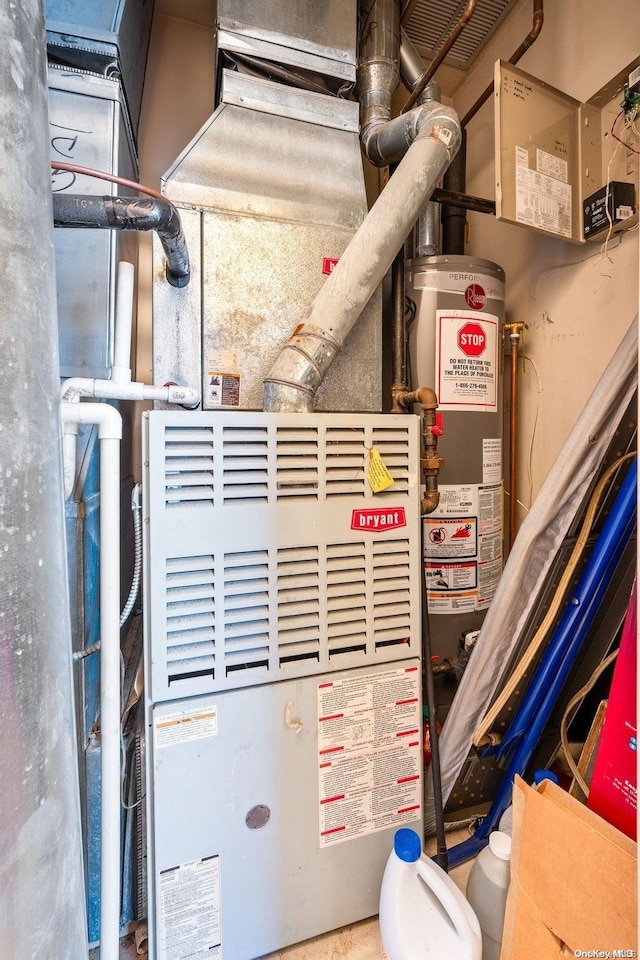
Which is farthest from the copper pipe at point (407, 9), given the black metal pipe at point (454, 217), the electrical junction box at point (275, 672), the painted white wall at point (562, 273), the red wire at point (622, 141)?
the electrical junction box at point (275, 672)

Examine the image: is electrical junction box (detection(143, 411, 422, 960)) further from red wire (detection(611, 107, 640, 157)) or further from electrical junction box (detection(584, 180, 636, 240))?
red wire (detection(611, 107, 640, 157))

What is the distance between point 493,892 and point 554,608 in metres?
0.65

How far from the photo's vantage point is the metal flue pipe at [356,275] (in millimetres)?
1106

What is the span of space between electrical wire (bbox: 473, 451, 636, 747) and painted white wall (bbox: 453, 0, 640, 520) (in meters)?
0.49

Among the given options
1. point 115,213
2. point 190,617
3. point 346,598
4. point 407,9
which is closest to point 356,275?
point 115,213

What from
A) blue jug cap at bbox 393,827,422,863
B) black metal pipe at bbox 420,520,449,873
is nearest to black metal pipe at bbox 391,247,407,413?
black metal pipe at bbox 420,520,449,873

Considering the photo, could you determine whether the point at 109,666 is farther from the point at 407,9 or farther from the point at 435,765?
the point at 407,9

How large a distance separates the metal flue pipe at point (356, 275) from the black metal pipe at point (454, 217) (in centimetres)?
45

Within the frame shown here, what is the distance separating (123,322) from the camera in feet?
3.37

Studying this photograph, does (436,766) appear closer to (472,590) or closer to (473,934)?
(473,934)

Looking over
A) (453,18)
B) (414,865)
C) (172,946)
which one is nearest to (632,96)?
(453,18)

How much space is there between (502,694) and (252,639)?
73 cm

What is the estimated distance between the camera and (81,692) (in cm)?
103

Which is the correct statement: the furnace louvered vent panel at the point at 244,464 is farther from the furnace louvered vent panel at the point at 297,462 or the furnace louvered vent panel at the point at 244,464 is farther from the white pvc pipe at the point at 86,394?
the white pvc pipe at the point at 86,394
